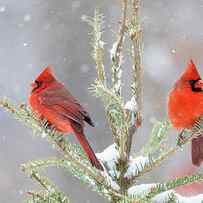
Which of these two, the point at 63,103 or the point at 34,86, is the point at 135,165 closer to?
the point at 63,103

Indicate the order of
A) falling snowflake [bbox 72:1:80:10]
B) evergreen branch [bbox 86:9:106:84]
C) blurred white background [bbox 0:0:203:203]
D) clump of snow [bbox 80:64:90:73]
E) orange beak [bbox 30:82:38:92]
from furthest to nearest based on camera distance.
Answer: falling snowflake [bbox 72:1:80:10]
clump of snow [bbox 80:64:90:73]
blurred white background [bbox 0:0:203:203]
orange beak [bbox 30:82:38:92]
evergreen branch [bbox 86:9:106:84]

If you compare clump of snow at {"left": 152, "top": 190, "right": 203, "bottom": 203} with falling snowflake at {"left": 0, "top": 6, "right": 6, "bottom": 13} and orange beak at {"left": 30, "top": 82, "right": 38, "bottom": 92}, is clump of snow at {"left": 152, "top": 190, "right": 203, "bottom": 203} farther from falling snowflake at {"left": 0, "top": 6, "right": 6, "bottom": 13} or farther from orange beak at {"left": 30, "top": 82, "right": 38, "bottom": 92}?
falling snowflake at {"left": 0, "top": 6, "right": 6, "bottom": 13}

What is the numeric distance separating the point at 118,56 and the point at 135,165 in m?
0.19

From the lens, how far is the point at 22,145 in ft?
20.4

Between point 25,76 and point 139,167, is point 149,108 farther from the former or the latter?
point 139,167

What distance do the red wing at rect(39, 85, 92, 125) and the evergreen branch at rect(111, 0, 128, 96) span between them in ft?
0.41

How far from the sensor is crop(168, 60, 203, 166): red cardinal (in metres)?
1.36

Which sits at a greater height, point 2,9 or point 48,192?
point 2,9

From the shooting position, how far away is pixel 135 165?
1.21 metres

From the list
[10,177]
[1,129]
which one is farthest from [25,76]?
[10,177]

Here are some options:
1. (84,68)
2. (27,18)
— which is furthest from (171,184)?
(27,18)

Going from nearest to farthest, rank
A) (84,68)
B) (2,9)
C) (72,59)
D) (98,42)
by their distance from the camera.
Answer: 1. (98,42)
2. (84,68)
3. (72,59)
4. (2,9)

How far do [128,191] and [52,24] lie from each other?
539 centimetres

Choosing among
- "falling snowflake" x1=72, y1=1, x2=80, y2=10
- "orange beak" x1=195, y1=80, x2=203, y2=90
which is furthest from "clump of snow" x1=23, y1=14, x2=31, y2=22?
"orange beak" x1=195, y1=80, x2=203, y2=90
